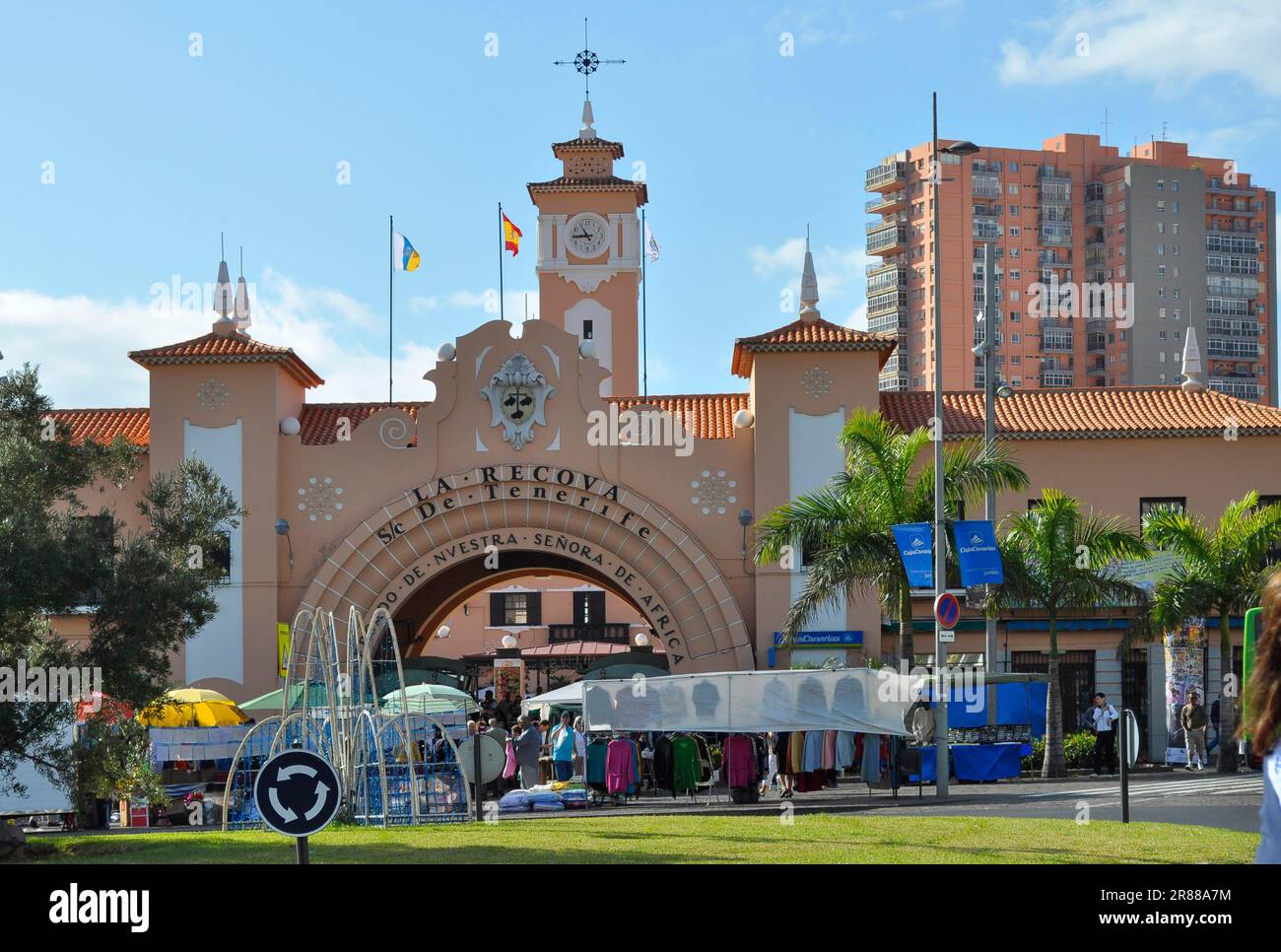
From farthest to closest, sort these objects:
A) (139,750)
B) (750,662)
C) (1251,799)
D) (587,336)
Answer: (587,336) → (750,662) → (1251,799) → (139,750)

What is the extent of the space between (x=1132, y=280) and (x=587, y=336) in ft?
215

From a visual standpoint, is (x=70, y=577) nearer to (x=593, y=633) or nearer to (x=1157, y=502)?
(x=1157, y=502)

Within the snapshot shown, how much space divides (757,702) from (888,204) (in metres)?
91.0

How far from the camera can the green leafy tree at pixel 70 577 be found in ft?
62.7

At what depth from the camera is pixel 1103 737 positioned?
1320 inches

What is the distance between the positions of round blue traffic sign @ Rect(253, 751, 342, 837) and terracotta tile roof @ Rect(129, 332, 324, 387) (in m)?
29.9

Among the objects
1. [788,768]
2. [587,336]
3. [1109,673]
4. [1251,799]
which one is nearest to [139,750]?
[788,768]

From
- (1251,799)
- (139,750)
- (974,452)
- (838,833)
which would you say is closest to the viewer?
(838,833)

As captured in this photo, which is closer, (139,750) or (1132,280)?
(139,750)

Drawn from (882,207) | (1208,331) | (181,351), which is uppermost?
(882,207)

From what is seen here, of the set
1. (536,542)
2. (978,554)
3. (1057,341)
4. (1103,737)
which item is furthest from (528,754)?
(1057,341)

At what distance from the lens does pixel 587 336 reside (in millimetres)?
56344

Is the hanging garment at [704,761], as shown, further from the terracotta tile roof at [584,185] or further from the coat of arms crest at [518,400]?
the terracotta tile roof at [584,185]

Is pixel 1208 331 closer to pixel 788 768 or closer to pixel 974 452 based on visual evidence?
pixel 974 452
